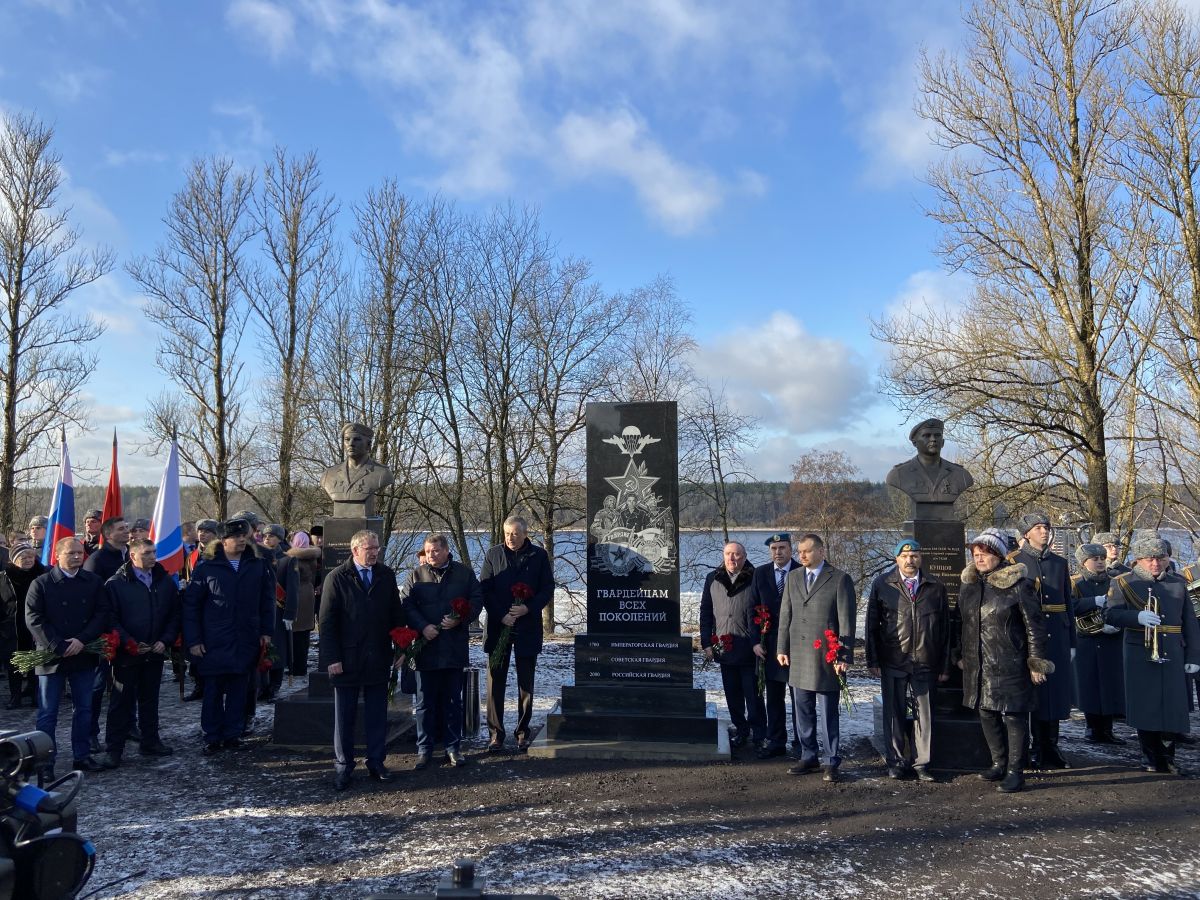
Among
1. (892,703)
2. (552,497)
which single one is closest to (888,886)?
(892,703)

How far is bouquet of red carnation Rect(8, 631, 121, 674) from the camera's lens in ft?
21.4

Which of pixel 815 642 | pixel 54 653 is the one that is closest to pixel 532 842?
pixel 815 642

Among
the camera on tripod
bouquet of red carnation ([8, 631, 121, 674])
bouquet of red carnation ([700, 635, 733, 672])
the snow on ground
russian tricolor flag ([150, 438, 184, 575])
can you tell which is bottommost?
the snow on ground

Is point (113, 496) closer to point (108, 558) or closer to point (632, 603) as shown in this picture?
point (108, 558)

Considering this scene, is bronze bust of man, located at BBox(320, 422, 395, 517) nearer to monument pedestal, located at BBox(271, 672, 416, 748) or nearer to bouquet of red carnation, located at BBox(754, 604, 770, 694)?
monument pedestal, located at BBox(271, 672, 416, 748)

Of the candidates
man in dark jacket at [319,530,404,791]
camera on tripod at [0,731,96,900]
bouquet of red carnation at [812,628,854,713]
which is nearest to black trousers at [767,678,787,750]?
bouquet of red carnation at [812,628,854,713]

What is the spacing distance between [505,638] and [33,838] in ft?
13.7

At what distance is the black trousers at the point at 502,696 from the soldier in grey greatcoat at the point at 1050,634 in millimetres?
4436

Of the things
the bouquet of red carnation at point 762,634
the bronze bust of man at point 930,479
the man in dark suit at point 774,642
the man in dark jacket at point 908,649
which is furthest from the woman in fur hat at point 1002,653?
the bouquet of red carnation at point 762,634

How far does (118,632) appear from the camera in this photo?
Result: 6.94 meters

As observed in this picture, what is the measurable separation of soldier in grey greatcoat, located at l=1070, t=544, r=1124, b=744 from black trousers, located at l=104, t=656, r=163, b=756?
28.7 feet

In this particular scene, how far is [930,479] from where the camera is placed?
7.89m

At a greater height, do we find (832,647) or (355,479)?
(355,479)

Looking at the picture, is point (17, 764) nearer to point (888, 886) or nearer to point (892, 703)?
point (888, 886)
